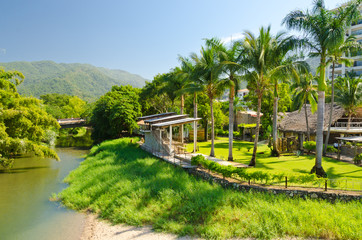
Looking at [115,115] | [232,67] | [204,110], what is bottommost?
[115,115]

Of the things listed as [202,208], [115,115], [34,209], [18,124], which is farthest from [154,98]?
[202,208]

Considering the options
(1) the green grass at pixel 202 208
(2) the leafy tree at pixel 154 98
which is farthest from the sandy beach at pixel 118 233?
(2) the leafy tree at pixel 154 98

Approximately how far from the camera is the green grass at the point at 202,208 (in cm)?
1038

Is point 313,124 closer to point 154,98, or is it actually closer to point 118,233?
point 118,233

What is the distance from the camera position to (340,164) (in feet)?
62.4

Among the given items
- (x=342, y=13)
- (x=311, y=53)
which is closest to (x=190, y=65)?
(x=311, y=53)

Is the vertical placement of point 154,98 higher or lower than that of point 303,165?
higher

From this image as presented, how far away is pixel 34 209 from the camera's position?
1515 cm

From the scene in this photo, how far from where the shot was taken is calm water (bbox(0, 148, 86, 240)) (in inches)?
481

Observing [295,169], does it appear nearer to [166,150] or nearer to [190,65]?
[166,150]

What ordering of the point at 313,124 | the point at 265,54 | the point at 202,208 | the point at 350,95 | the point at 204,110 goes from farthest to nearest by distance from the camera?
the point at 204,110
the point at 313,124
the point at 350,95
the point at 265,54
the point at 202,208

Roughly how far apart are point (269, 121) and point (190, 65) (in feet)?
46.3

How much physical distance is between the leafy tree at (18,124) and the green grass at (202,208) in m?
6.39

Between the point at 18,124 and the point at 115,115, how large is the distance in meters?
17.4
